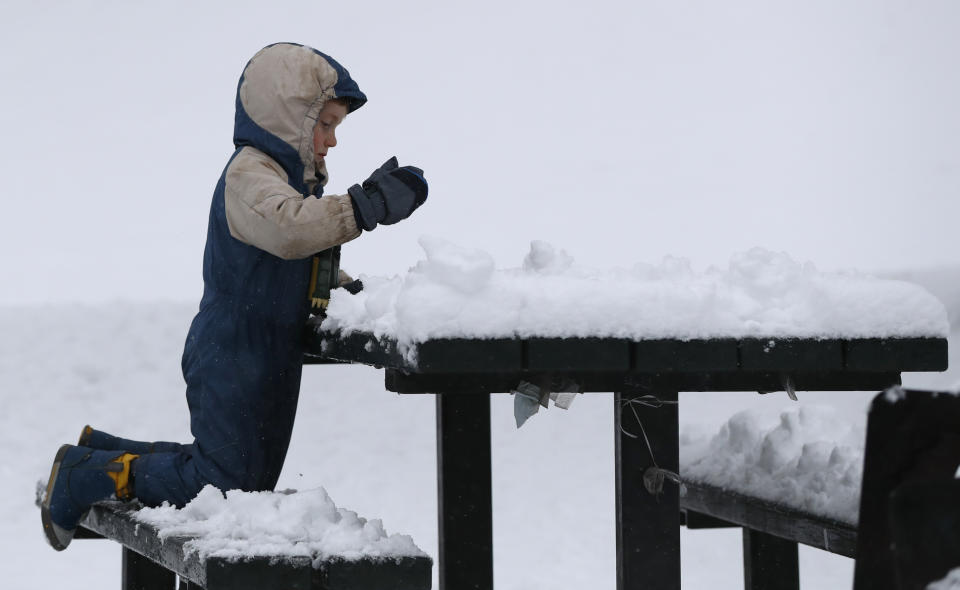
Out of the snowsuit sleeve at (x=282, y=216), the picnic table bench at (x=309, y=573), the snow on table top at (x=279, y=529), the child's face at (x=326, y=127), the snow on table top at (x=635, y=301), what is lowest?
the picnic table bench at (x=309, y=573)

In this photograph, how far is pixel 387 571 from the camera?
7.07 ft

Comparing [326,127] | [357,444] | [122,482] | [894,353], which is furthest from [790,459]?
[357,444]

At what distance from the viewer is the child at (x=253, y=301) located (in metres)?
2.72

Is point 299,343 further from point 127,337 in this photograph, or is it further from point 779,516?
point 127,337

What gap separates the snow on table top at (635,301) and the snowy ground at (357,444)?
3121 millimetres

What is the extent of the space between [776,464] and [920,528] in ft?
7.22

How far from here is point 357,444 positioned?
7.69 metres

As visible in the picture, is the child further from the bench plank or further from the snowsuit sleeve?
the bench plank

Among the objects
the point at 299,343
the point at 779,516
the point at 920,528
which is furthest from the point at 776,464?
the point at 920,528

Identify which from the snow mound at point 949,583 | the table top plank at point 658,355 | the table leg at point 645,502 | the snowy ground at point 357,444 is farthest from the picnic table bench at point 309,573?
the snowy ground at point 357,444

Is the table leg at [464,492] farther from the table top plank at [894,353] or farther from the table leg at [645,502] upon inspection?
the table top plank at [894,353]

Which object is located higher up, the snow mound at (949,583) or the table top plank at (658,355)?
the table top plank at (658,355)

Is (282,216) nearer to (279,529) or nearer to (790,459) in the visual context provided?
(279,529)

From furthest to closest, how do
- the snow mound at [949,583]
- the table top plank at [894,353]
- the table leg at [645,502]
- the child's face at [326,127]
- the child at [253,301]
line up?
the child's face at [326,127] < the child at [253,301] < the table leg at [645,502] < the table top plank at [894,353] < the snow mound at [949,583]
